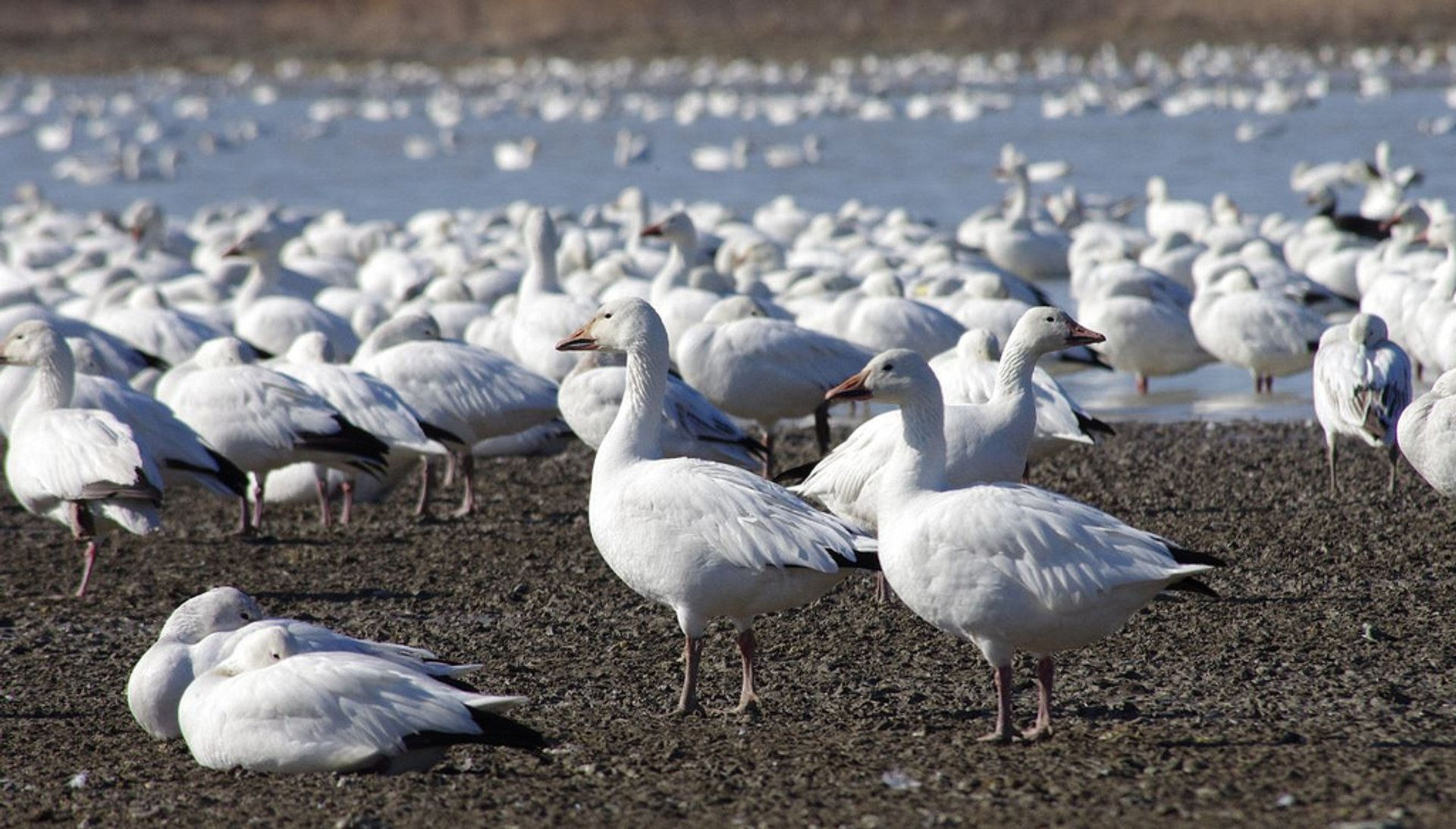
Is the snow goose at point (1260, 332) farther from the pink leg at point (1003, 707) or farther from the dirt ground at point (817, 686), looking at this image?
the pink leg at point (1003, 707)

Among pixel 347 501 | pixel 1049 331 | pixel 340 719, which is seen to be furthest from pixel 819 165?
pixel 340 719

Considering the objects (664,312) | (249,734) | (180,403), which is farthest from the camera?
(664,312)

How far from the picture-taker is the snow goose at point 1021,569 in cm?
456

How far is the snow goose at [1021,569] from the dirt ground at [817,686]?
0.94 feet

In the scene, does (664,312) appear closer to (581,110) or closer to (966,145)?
(966,145)

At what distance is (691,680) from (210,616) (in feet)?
4.64

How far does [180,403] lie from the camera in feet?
26.7

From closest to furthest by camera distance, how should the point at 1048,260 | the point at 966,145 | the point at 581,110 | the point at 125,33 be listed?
1. the point at 1048,260
2. the point at 966,145
3. the point at 581,110
4. the point at 125,33

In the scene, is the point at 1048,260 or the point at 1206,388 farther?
the point at 1048,260

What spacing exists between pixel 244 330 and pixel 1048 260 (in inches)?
360

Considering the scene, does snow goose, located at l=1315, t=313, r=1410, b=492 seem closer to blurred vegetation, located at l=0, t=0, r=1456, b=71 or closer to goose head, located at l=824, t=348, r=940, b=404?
goose head, located at l=824, t=348, r=940, b=404

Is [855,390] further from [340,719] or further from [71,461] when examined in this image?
[71,461]

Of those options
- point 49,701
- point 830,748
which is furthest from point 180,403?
point 830,748

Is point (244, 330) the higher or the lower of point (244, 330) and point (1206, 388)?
the higher
